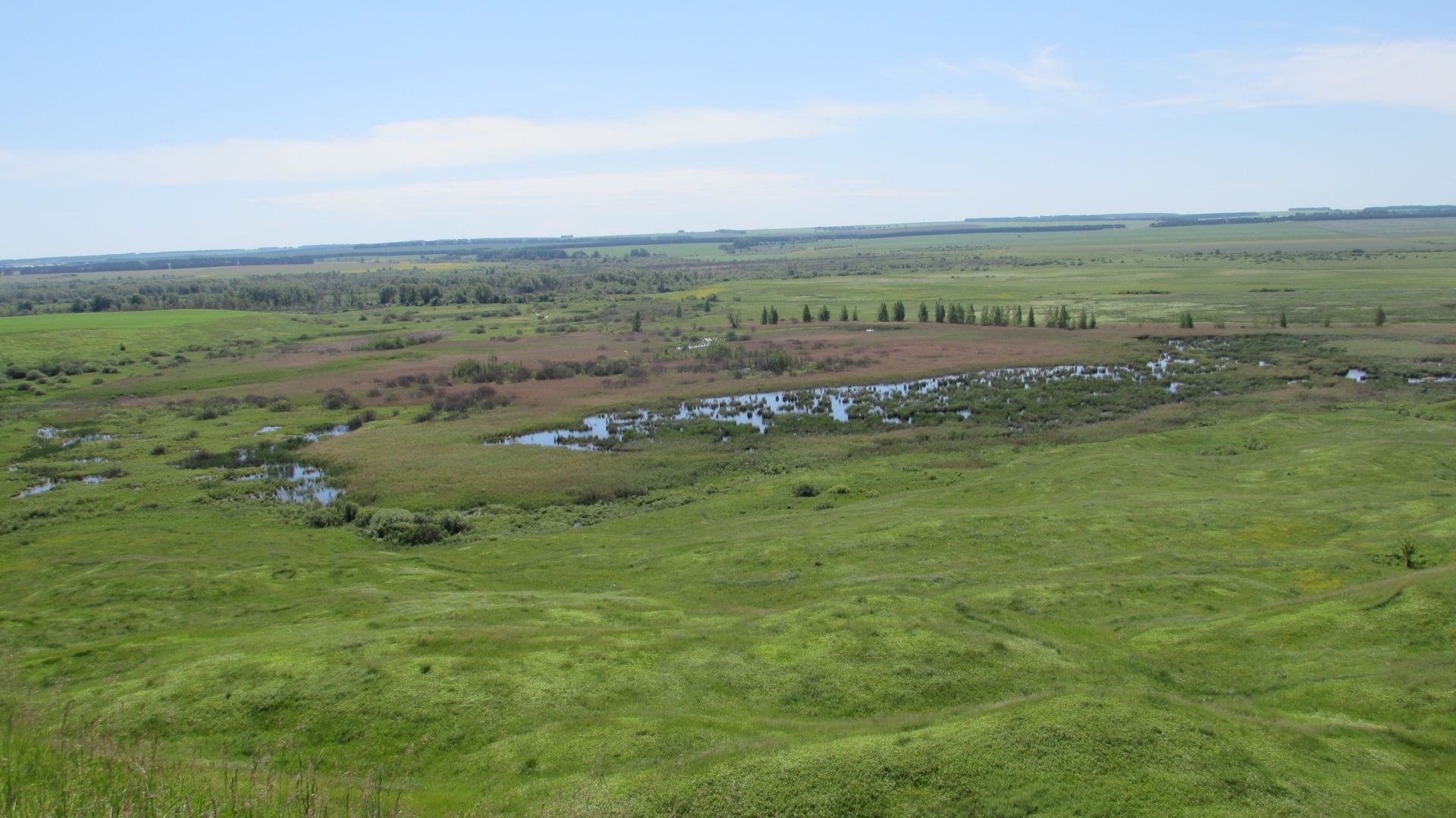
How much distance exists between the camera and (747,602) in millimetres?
26172

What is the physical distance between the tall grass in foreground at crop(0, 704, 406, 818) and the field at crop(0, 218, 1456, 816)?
90mm

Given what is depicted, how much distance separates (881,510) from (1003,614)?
15.5 metres

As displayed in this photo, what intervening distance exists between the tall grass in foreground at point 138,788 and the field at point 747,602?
0.09 meters

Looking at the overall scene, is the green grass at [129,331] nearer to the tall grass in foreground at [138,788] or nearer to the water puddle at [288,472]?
the water puddle at [288,472]

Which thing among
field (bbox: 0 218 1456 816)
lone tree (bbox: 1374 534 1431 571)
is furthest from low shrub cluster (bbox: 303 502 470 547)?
lone tree (bbox: 1374 534 1431 571)

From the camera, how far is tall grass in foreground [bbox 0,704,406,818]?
941 centimetres

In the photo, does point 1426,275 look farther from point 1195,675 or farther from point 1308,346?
point 1195,675

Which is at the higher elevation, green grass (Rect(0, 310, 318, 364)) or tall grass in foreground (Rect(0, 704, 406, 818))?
green grass (Rect(0, 310, 318, 364))

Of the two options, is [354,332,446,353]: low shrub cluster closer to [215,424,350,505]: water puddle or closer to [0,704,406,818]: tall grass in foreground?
[215,424,350,505]: water puddle

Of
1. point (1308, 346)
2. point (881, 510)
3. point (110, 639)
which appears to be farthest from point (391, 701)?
point (1308, 346)

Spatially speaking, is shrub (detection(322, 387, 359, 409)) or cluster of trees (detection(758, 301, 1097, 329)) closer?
shrub (detection(322, 387, 359, 409))

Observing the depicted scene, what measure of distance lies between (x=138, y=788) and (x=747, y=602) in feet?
60.0

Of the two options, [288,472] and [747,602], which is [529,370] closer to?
[288,472]

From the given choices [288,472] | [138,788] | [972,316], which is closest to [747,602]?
[138,788]
